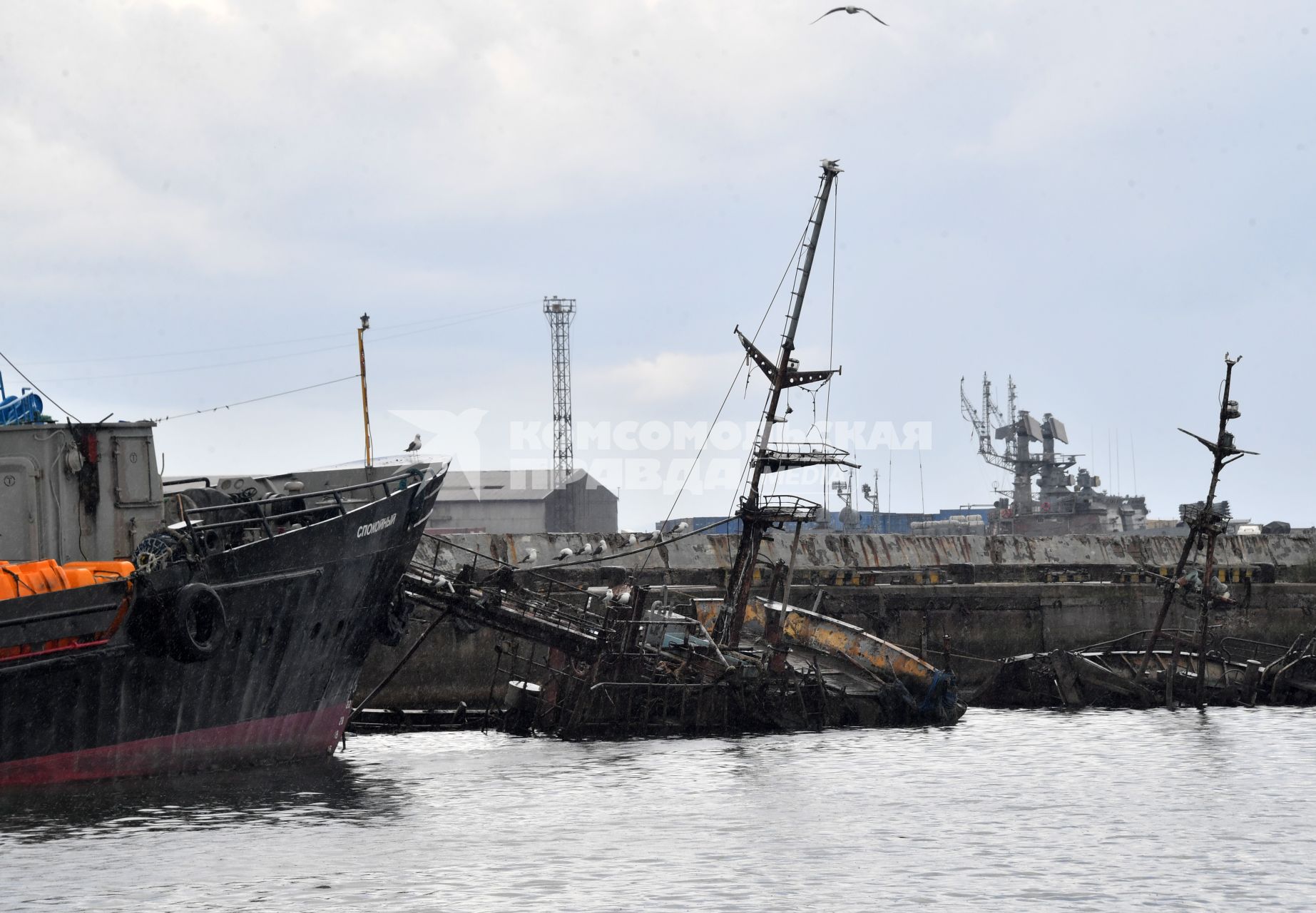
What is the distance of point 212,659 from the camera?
28125 millimetres

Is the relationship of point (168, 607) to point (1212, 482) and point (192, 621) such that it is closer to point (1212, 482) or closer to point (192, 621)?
point (192, 621)

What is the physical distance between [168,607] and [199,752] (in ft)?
11.7

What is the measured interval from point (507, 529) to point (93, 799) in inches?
2990

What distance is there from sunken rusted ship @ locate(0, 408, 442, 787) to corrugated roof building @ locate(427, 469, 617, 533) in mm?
68605

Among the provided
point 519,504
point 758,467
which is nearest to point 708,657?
point 758,467

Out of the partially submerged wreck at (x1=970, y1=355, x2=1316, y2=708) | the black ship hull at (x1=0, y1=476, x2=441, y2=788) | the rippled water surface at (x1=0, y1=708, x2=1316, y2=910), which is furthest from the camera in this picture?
the partially submerged wreck at (x1=970, y1=355, x2=1316, y2=708)

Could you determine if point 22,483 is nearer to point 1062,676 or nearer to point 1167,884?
point 1167,884

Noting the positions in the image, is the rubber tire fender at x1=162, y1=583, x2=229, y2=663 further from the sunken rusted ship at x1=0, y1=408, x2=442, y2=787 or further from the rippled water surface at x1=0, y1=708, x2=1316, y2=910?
the rippled water surface at x1=0, y1=708, x2=1316, y2=910

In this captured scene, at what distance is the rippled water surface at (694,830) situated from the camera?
21031 mm

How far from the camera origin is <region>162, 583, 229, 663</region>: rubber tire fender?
26469 millimetres

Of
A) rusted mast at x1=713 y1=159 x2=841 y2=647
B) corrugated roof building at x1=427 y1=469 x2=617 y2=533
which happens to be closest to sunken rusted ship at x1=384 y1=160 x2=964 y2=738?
rusted mast at x1=713 y1=159 x2=841 y2=647

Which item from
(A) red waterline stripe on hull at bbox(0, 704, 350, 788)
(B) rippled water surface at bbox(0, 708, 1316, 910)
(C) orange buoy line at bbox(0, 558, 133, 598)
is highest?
(C) orange buoy line at bbox(0, 558, 133, 598)

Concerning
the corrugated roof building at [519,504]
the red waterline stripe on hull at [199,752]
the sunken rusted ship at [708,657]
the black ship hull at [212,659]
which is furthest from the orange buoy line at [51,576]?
the corrugated roof building at [519,504]

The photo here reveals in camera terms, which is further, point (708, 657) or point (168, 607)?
point (708, 657)
